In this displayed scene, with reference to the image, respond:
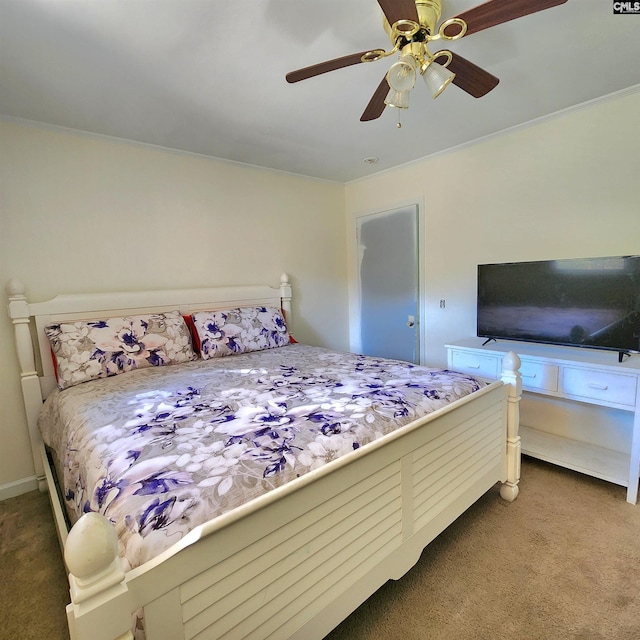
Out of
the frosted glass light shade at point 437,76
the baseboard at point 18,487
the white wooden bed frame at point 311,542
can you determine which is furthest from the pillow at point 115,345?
the frosted glass light shade at point 437,76

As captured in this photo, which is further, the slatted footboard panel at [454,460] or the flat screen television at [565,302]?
the flat screen television at [565,302]

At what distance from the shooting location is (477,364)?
2588 millimetres

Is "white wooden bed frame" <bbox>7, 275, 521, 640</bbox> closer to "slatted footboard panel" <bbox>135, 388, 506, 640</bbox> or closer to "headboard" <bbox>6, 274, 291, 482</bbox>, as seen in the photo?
"slatted footboard panel" <bbox>135, 388, 506, 640</bbox>

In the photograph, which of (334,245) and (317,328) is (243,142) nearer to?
(334,245)

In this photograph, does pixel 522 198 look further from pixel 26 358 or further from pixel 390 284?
pixel 26 358

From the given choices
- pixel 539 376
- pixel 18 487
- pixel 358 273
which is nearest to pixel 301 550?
pixel 539 376

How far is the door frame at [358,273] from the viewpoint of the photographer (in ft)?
11.0

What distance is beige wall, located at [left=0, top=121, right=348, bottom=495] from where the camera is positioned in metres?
2.26

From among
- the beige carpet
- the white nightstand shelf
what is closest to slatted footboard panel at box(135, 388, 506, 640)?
the beige carpet

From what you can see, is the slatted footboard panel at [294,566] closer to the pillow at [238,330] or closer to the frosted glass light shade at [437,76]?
the frosted glass light shade at [437,76]

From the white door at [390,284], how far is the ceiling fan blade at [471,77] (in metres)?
1.75

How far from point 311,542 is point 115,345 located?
6.07ft

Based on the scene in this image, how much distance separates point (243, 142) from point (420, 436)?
2.47m

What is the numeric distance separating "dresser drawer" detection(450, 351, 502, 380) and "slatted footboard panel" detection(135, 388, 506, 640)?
88cm
